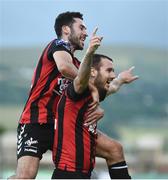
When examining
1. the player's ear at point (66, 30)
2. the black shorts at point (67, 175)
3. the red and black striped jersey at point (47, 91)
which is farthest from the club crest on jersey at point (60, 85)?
the black shorts at point (67, 175)

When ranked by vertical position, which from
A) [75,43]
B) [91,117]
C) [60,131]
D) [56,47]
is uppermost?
[75,43]

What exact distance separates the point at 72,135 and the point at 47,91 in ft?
2.96

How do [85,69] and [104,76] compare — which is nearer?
[85,69]

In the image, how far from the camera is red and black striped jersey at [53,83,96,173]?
29.5ft

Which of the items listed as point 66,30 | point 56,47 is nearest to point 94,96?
point 56,47

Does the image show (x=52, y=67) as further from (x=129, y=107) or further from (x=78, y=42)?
(x=129, y=107)

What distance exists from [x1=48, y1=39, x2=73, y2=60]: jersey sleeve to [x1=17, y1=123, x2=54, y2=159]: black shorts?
78cm

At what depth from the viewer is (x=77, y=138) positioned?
9016 mm

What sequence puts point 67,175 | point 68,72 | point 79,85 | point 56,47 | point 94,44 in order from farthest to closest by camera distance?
point 56,47 < point 68,72 < point 67,175 < point 79,85 < point 94,44

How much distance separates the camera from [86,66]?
28.6ft

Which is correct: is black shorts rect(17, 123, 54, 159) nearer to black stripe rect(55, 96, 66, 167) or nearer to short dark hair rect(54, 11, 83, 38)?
black stripe rect(55, 96, 66, 167)

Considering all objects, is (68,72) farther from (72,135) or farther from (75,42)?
(75,42)

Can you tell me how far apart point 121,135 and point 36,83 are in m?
48.3

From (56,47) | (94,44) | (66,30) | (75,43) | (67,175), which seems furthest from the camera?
(66,30)
